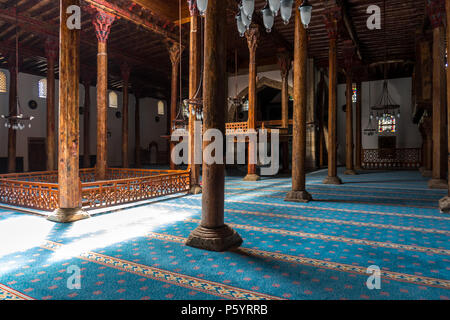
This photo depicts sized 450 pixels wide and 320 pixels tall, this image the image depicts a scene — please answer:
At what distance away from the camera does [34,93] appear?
602 inches

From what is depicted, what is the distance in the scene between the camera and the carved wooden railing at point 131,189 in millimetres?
5060

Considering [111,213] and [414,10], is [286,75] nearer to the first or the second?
[414,10]

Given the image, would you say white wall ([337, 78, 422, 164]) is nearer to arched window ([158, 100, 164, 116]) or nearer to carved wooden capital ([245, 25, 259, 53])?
carved wooden capital ([245, 25, 259, 53])

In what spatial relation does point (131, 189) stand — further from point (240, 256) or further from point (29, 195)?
point (240, 256)

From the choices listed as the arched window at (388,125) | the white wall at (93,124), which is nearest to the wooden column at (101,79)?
the white wall at (93,124)

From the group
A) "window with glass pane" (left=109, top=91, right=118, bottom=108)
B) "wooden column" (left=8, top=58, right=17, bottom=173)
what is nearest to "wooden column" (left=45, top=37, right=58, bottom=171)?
"wooden column" (left=8, top=58, right=17, bottom=173)

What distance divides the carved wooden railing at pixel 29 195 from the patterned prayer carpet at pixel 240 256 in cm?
29

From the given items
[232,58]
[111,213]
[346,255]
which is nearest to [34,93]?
[232,58]

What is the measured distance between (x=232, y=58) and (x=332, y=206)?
11.2 metres

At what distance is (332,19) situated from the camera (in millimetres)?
8406

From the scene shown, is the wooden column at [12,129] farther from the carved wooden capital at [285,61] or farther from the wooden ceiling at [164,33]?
the carved wooden capital at [285,61]

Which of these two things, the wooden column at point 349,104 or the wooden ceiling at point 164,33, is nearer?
the wooden ceiling at point 164,33

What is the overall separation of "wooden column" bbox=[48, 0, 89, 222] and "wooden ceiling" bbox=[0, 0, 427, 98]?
4.58m
